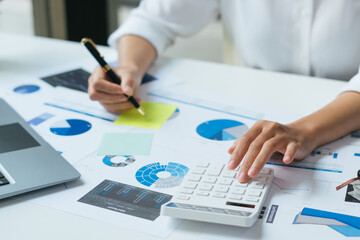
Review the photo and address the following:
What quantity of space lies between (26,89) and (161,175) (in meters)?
0.48

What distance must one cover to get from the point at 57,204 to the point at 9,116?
0.31 m

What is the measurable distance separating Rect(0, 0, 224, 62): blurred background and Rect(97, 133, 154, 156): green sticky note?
1.81 metres

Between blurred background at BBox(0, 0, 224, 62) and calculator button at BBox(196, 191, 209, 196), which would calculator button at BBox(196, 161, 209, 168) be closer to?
calculator button at BBox(196, 191, 209, 196)

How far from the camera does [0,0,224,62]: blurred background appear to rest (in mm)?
2504

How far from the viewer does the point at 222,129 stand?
883 mm

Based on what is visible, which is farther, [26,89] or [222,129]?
[26,89]

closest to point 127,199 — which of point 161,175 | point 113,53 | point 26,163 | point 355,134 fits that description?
point 161,175

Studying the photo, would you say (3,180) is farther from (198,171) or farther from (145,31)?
(145,31)

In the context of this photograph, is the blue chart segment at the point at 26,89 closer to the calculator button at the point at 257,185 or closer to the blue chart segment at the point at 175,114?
the blue chart segment at the point at 175,114

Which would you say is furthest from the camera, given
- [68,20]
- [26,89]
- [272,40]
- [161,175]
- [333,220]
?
[68,20]

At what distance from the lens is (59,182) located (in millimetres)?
703

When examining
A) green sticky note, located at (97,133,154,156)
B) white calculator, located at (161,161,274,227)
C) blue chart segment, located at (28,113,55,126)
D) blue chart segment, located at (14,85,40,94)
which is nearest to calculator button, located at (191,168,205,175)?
white calculator, located at (161,161,274,227)

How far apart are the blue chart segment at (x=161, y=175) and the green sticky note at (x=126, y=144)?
0.16 ft

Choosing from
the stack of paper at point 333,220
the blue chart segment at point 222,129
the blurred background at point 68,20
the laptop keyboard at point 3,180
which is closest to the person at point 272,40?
the blue chart segment at point 222,129
